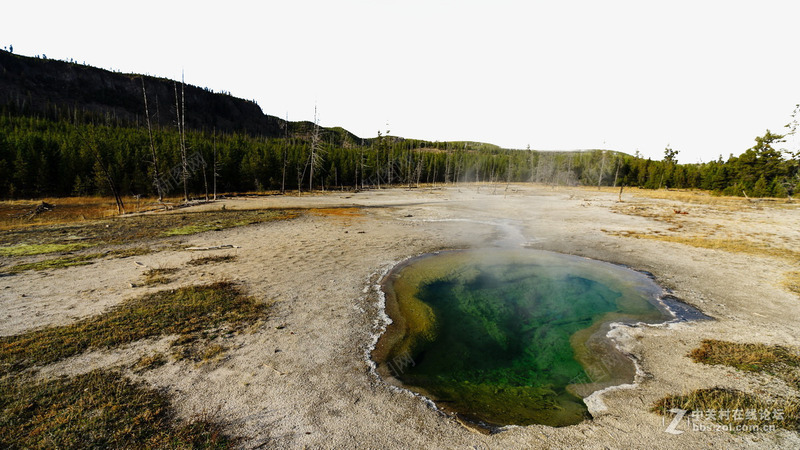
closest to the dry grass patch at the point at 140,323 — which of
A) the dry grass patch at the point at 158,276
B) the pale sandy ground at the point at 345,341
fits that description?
the pale sandy ground at the point at 345,341

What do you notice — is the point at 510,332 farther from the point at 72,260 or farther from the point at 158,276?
the point at 72,260

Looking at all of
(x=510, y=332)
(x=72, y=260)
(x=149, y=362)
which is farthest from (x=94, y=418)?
(x=72, y=260)

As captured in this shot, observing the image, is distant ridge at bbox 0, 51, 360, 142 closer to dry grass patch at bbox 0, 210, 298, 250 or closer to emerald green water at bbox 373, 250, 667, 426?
dry grass patch at bbox 0, 210, 298, 250

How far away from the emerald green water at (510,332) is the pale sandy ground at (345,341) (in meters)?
0.61

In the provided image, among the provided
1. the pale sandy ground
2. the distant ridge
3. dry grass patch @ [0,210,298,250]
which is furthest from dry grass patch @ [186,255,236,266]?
the distant ridge

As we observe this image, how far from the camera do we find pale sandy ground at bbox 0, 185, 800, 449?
502 cm

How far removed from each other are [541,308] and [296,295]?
8444 mm

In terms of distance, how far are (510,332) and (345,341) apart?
4.94 meters

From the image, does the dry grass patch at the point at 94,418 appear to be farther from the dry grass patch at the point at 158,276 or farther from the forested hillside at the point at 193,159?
the forested hillside at the point at 193,159

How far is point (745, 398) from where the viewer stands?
18.7 ft

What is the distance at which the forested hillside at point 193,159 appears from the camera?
4534 centimetres

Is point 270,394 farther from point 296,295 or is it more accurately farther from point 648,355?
point 648,355

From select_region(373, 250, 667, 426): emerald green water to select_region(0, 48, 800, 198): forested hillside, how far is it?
29915 millimetres

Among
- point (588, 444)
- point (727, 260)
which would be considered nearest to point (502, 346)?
point (588, 444)
